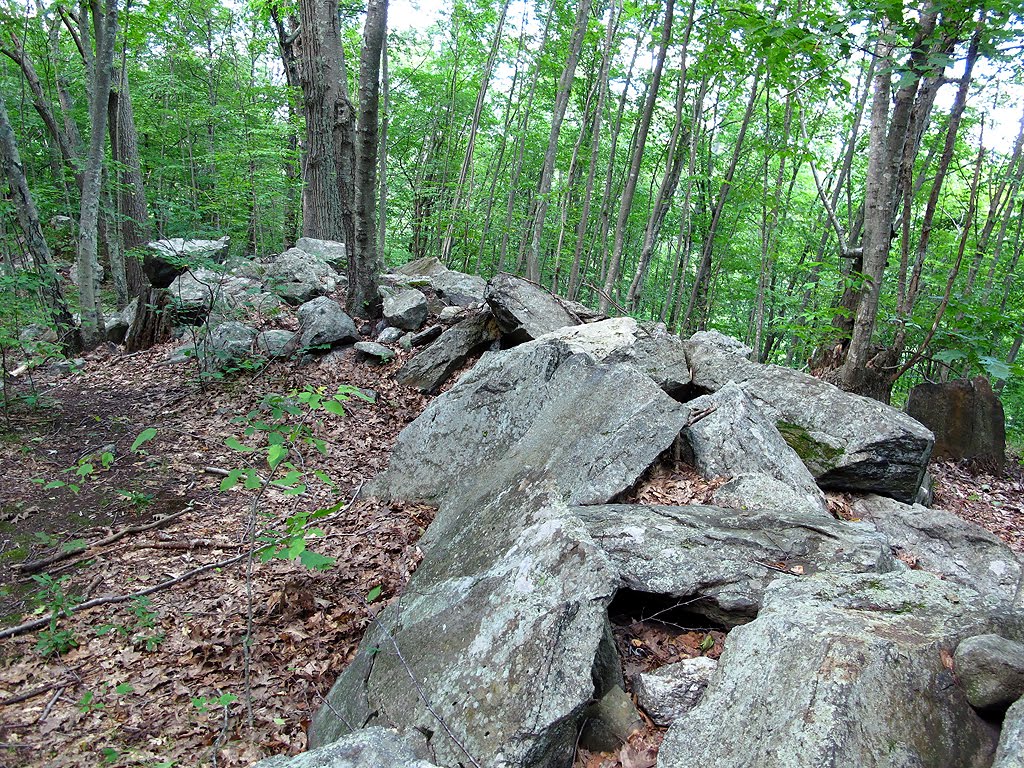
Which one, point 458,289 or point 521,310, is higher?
point 521,310

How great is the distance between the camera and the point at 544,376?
5.42 m

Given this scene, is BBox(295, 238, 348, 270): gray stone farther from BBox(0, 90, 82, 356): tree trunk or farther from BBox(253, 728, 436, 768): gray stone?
BBox(253, 728, 436, 768): gray stone

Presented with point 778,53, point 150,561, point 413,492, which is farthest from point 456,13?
point 150,561

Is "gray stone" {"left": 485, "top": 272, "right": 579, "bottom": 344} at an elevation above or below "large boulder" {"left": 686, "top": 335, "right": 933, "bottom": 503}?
above

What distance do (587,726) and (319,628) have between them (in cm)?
201

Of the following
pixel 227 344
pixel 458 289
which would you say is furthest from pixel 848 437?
pixel 227 344

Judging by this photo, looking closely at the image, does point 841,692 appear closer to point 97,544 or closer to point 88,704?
point 88,704

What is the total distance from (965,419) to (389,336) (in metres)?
7.60

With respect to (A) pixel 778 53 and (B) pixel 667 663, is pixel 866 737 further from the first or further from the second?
(A) pixel 778 53

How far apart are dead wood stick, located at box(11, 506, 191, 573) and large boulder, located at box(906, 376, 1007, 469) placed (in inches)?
337

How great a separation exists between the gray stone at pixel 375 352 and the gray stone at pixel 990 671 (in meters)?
6.59

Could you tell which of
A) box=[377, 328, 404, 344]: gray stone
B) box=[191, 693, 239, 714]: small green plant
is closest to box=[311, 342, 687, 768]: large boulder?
box=[191, 693, 239, 714]: small green plant

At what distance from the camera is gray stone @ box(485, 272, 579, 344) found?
677 centimetres

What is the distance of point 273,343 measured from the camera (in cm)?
753
